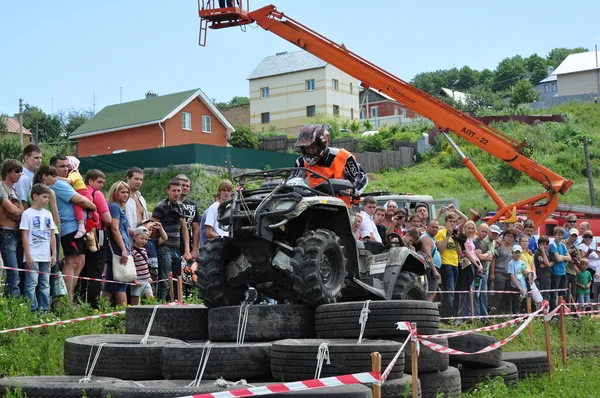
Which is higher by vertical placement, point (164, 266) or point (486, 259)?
point (164, 266)

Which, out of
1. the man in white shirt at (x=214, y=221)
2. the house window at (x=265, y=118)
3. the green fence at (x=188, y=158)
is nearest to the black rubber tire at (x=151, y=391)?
the man in white shirt at (x=214, y=221)

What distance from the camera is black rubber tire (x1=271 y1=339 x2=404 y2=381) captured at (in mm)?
7516

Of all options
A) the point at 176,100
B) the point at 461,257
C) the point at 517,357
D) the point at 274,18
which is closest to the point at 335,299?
the point at 517,357

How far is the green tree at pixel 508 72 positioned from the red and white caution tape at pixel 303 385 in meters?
147

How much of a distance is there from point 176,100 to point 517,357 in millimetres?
48303

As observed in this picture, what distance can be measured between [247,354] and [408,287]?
2.75 meters

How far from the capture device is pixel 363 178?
1029cm

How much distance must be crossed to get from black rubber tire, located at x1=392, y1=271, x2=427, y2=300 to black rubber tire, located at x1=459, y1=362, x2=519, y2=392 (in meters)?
1.04

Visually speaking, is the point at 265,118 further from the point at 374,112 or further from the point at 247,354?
the point at 247,354

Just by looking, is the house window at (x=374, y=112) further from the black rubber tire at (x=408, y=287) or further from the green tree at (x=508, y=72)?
the black rubber tire at (x=408, y=287)

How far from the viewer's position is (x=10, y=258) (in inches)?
430

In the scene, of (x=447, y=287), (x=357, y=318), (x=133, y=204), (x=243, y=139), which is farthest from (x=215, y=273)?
(x=243, y=139)

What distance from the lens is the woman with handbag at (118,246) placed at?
12008 millimetres

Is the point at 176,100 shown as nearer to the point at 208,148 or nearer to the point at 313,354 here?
the point at 208,148
